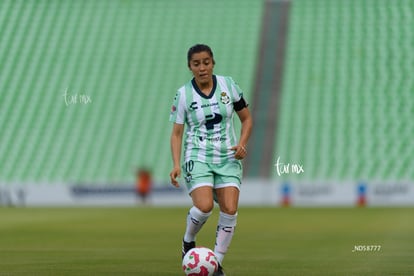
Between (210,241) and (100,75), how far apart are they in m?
18.2

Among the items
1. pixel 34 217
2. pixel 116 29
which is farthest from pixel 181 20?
pixel 34 217

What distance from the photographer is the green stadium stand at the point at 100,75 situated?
28000 millimetres

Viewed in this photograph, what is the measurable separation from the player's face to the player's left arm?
1.86 ft

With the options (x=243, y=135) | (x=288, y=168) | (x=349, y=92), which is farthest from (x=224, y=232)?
(x=349, y=92)

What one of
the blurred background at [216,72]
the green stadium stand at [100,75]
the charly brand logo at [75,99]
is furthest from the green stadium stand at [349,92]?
the charly brand logo at [75,99]

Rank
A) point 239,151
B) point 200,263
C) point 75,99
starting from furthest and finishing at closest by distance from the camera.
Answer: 1. point 75,99
2. point 239,151
3. point 200,263

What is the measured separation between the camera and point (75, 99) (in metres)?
34.0

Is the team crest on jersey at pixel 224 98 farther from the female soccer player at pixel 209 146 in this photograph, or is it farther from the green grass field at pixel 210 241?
the green grass field at pixel 210 241

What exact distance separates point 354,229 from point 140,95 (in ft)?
50.4

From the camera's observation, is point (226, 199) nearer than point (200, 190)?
No

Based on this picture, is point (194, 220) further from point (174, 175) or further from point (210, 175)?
point (174, 175)

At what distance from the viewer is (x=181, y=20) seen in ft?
107

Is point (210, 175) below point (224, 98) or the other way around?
below

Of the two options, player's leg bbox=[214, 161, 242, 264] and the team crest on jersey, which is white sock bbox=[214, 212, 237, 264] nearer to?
player's leg bbox=[214, 161, 242, 264]
